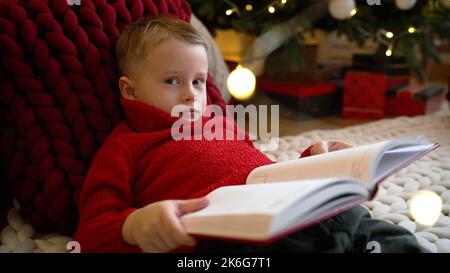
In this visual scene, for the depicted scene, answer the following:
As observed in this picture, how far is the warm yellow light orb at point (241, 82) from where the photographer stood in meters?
1.61

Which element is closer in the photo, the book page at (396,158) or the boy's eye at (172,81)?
the book page at (396,158)

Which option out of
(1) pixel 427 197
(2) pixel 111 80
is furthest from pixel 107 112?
(1) pixel 427 197

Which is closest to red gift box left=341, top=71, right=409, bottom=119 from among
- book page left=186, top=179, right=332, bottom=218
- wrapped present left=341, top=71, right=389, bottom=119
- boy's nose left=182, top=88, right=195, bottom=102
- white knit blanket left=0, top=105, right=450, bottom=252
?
wrapped present left=341, top=71, right=389, bottom=119

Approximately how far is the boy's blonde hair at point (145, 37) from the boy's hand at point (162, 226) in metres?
0.29

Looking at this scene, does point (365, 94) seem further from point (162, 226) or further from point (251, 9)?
point (162, 226)

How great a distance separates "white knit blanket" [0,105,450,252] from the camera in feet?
2.43

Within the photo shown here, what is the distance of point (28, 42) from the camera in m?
0.73

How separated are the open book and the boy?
Answer: 5cm

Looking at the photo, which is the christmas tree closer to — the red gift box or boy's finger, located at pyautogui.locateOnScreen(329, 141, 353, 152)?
the red gift box

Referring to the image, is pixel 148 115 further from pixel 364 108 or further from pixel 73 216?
pixel 364 108

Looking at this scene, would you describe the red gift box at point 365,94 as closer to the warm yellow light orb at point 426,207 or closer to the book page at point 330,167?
the warm yellow light orb at point 426,207

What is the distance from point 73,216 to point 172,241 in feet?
1.00

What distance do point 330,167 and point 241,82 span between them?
1117 millimetres

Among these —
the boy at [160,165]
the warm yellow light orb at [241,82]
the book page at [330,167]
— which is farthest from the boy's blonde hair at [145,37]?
the warm yellow light orb at [241,82]
